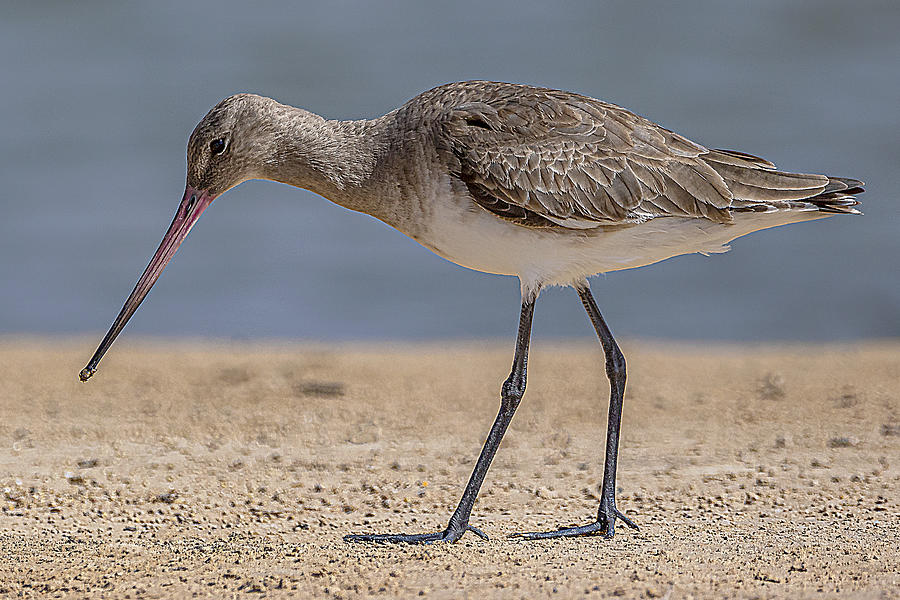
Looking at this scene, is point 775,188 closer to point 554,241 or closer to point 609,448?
point 554,241

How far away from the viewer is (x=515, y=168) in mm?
5676

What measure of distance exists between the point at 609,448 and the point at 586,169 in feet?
4.81

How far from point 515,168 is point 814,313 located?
8.64 metres

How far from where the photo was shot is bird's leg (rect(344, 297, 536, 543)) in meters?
5.55

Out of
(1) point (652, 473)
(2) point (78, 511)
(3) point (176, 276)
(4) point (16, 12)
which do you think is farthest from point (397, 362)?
(4) point (16, 12)

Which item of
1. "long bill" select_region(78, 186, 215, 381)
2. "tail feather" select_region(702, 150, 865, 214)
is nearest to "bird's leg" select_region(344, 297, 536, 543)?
"tail feather" select_region(702, 150, 865, 214)

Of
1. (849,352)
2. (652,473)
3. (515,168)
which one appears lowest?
(652,473)

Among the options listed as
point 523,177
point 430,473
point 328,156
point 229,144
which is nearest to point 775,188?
point 523,177

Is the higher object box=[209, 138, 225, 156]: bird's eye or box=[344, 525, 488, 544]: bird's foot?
box=[209, 138, 225, 156]: bird's eye

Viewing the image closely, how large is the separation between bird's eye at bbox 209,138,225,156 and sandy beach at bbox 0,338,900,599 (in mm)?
1887

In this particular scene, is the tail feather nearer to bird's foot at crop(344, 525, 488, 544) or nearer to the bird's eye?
bird's foot at crop(344, 525, 488, 544)

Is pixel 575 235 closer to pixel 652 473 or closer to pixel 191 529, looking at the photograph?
pixel 652 473

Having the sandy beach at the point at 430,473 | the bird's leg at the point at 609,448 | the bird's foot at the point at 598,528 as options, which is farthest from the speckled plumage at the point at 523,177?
the sandy beach at the point at 430,473

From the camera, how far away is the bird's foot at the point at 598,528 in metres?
5.66
